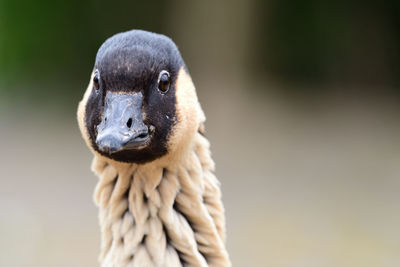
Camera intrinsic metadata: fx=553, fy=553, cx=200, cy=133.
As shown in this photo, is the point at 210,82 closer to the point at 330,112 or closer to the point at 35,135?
the point at 330,112

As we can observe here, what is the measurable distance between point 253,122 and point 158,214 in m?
6.86

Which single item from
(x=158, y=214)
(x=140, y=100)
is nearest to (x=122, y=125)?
(x=140, y=100)

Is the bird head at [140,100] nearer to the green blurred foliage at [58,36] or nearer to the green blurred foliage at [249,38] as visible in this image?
the green blurred foliage at [249,38]

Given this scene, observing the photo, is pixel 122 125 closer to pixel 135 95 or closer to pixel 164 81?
pixel 135 95

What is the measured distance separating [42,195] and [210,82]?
11.6 ft

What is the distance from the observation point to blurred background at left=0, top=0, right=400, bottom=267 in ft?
20.7

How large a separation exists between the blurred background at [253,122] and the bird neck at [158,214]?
11.8 ft

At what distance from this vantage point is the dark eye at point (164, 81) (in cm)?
223

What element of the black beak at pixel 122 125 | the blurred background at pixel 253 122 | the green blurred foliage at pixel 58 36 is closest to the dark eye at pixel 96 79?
the black beak at pixel 122 125

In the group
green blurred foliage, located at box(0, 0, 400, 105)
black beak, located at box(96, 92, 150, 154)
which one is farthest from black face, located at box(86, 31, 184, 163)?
green blurred foliage, located at box(0, 0, 400, 105)

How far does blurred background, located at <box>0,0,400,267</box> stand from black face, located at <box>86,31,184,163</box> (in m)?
3.92

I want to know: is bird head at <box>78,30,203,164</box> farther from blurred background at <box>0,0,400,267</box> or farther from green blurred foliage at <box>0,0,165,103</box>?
green blurred foliage at <box>0,0,165,103</box>

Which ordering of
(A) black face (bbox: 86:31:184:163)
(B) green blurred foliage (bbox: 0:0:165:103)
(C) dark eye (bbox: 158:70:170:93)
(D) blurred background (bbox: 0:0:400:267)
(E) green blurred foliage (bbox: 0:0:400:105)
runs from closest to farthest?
(A) black face (bbox: 86:31:184:163) → (C) dark eye (bbox: 158:70:170:93) → (D) blurred background (bbox: 0:0:400:267) → (E) green blurred foliage (bbox: 0:0:400:105) → (B) green blurred foliage (bbox: 0:0:165:103)

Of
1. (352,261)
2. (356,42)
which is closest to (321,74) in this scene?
(356,42)
